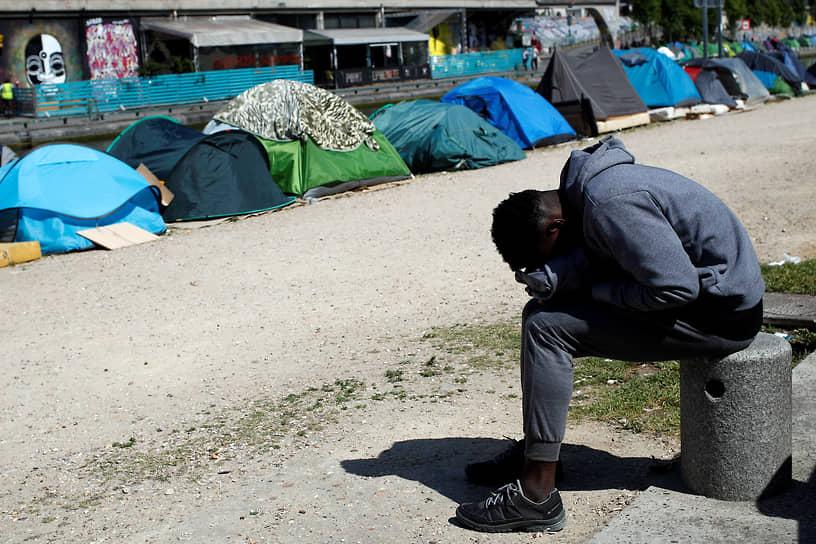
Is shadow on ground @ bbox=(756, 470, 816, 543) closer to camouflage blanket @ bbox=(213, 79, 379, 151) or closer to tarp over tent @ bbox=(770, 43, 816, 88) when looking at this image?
camouflage blanket @ bbox=(213, 79, 379, 151)

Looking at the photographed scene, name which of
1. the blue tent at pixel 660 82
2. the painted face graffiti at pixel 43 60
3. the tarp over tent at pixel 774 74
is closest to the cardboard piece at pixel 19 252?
the blue tent at pixel 660 82

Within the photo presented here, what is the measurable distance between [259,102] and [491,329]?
28.7ft

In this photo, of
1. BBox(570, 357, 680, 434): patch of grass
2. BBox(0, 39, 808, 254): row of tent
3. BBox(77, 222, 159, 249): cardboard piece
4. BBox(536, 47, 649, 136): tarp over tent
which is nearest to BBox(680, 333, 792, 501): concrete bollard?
BBox(570, 357, 680, 434): patch of grass

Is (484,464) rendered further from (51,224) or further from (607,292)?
(51,224)

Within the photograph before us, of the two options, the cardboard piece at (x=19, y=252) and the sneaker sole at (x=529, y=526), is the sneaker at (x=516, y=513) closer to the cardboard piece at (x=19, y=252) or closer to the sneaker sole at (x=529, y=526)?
the sneaker sole at (x=529, y=526)

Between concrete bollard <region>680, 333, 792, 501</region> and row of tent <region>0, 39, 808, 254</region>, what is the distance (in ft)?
29.5

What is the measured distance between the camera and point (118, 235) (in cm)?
1080

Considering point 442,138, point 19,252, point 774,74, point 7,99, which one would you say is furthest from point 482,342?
point 7,99

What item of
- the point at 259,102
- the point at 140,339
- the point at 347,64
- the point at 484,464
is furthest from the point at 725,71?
the point at 347,64

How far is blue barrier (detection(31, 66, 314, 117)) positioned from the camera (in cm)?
2748

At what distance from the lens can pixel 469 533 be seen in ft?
10.6

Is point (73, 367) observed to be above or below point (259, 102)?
below

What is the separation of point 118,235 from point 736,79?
19.1 meters

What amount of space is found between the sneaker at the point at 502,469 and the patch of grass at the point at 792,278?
3330mm
